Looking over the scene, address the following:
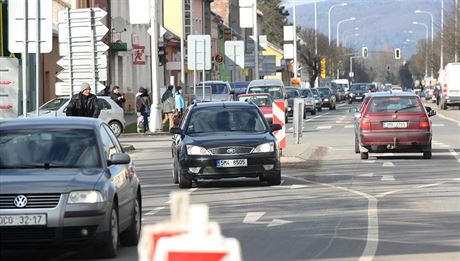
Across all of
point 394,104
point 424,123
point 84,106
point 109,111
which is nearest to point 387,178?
point 424,123

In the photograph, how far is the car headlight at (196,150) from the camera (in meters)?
19.7

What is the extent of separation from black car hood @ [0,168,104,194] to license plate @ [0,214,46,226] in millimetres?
265

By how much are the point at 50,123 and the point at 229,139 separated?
25.3 ft

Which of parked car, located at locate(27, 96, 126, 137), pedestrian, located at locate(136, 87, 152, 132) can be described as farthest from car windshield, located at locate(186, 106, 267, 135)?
pedestrian, located at locate(136, 87, 152, 132)

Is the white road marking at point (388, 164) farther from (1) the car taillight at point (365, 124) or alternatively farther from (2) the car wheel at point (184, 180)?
(2) the car wheel at point (184, 180)

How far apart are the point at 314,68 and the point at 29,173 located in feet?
445

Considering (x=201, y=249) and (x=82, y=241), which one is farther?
(x=82, y=241)

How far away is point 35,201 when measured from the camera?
35.8 feet

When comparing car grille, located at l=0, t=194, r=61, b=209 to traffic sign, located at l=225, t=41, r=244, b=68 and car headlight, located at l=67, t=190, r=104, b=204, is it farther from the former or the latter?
traffic sign, located at l=225, t=41, r=244, b=68

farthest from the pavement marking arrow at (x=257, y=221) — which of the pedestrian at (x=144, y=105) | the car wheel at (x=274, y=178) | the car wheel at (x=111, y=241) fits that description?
the pedestrian at (x=144, y=105)

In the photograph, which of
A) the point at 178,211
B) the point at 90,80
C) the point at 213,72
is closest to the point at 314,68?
the point at 213,72

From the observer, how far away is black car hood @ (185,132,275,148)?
19.7m

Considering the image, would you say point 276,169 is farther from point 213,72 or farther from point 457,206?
point 213,72

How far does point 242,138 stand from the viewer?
19.9 metres
